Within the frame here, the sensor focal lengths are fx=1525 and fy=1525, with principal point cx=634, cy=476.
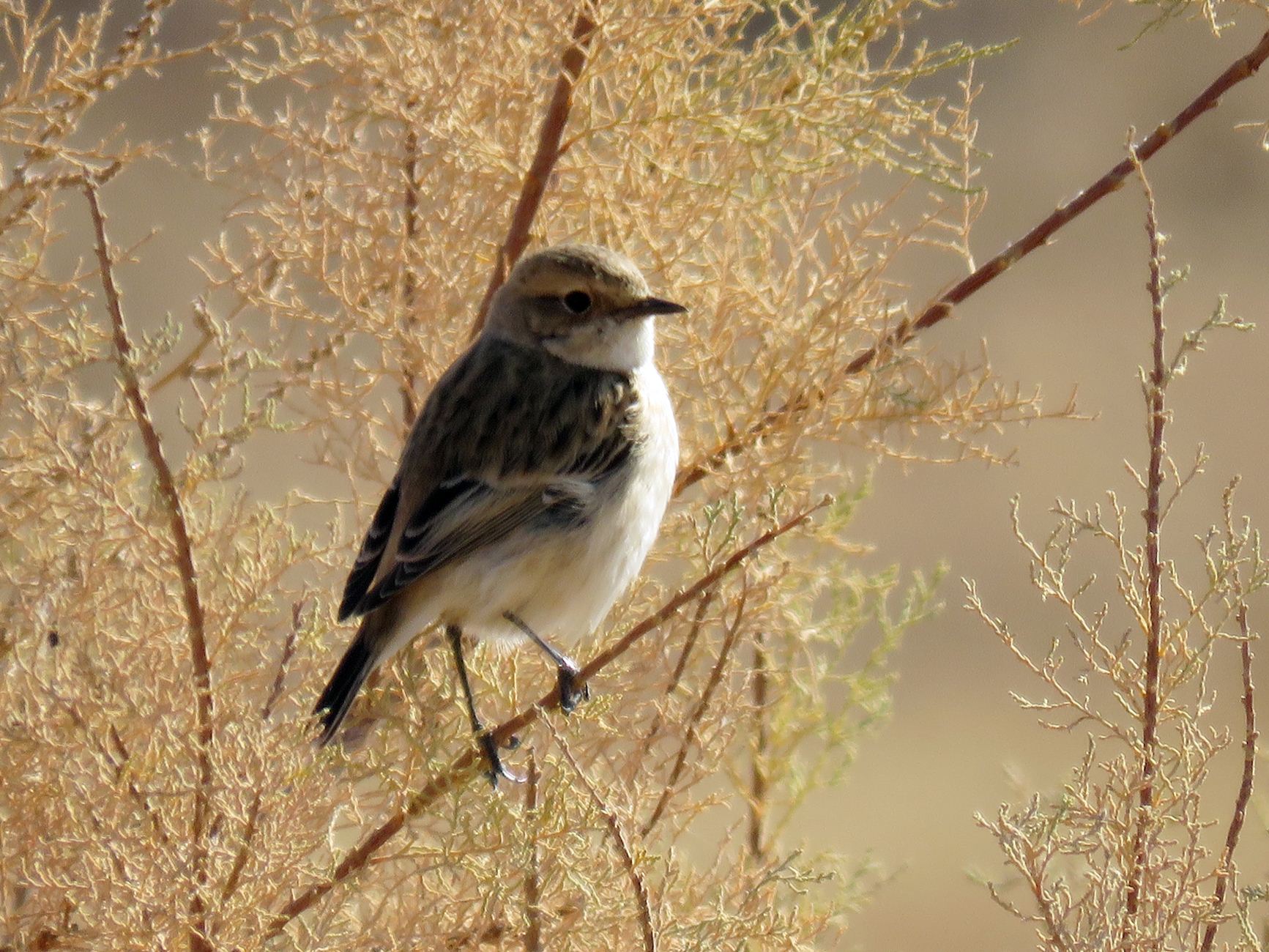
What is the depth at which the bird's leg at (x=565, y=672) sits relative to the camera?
280 cm

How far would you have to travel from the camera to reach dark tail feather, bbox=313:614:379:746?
280cm

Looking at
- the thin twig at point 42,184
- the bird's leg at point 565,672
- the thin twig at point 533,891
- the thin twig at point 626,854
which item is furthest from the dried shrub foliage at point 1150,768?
the thin twig at point 42,184

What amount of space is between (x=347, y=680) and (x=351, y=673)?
0.08 feet

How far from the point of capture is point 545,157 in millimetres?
2846

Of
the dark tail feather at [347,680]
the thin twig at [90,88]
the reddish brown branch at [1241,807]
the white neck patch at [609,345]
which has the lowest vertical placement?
the reddish brown branch at [1241,807]

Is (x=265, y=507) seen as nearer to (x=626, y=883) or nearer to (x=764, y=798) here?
(x=626, y=883)

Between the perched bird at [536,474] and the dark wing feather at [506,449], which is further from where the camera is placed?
the dark wing feather at [506,449]

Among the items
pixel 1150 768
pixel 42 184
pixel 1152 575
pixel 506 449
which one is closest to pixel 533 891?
pixel 1150 768

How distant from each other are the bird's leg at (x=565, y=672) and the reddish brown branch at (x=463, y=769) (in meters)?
0.09

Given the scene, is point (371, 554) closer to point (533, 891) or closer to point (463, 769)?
point (463, 769)

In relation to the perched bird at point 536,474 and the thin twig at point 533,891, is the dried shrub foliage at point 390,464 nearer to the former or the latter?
the thin twig at point 533,891

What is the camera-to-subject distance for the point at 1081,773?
2311 mm

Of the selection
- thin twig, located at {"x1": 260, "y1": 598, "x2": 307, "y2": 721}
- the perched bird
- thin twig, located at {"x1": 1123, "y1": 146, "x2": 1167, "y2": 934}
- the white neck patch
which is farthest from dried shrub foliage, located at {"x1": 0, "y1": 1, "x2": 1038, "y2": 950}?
thin twig, located at {"x1": 1123, "y1": 146, "x2": 1167, "y2": 934}

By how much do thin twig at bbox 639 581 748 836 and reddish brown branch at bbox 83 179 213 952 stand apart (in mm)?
772
